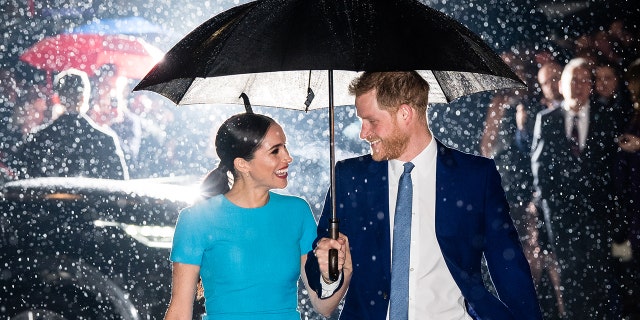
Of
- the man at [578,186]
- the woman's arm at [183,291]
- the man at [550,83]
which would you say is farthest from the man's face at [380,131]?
the man at [550,83]

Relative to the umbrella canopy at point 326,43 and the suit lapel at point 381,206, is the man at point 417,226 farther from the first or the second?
the umbrella canopy at point 326,43

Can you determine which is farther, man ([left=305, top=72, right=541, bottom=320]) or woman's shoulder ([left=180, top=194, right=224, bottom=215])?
woman's shoulder ([left=180, top=194, right=224, bottom=215])

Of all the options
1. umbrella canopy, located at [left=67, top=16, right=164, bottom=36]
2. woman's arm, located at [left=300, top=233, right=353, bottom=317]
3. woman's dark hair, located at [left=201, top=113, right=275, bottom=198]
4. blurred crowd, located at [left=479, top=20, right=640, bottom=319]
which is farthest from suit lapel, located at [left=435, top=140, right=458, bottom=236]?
umbrella canopy, located at [left=67, top=16, right=164, bottom=36]

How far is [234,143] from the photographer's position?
3.54 metres

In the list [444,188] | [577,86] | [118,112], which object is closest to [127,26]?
[118,112]

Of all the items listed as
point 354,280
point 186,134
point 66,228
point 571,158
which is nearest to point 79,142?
point 186,134

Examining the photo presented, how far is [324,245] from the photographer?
9.38 feet

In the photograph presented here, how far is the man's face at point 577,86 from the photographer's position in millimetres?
8805

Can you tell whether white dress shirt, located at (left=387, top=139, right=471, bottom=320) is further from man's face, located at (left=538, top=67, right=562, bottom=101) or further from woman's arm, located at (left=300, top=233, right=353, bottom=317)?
man's face, located at (left=538, top=67, right=562, bottom=101)

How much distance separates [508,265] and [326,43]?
40.1 inches

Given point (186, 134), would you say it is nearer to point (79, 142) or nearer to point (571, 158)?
point (79, 142)

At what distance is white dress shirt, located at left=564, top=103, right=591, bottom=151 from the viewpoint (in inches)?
345

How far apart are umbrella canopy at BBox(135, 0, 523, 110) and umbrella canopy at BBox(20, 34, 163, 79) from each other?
8.01 m

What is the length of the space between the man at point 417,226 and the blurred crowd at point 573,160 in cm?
469
